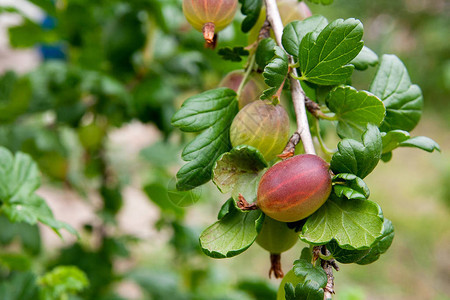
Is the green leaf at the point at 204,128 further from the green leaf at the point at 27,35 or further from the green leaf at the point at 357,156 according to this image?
the green leaf at the point at 27,35

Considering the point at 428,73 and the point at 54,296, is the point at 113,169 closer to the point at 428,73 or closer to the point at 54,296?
the point at 54,296

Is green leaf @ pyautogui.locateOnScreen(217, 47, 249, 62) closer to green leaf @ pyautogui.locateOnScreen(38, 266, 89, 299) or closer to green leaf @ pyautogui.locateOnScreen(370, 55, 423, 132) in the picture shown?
green leaf @ pyautogui.locateOnScreen(370, 55, 423, 132)

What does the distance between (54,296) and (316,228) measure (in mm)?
446

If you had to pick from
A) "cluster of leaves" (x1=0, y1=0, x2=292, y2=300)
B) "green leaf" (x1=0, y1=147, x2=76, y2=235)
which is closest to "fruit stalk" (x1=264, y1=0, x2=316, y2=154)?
"green leaf" (x1=0, y1=147, x2=76, y2=235)

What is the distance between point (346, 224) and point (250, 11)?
24 centimetres

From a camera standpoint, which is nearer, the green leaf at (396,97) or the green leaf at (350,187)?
the green leaf at (350,187)

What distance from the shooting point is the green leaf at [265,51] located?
1.49ft

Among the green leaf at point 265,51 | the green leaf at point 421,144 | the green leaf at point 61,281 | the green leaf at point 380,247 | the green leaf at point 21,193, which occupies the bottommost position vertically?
the green leaf at point 61,281

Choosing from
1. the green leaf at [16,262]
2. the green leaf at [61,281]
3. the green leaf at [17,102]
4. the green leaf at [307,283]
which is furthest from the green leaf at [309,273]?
the green leaf at [17,102]

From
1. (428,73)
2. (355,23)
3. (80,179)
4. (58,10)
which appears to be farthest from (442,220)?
(355,23)

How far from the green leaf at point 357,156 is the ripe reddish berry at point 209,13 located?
0.55ft

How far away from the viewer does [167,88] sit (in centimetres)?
97

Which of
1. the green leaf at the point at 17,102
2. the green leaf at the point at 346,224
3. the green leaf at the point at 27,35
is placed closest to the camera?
the green leaf at the point at 346,224

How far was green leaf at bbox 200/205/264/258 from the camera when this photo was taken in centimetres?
38
